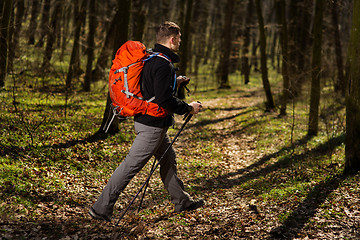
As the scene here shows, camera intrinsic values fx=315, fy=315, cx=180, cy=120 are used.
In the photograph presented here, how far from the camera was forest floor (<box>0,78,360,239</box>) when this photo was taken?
4.55 metres

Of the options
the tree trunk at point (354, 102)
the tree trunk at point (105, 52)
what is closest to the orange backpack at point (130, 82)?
the tree trunk at point (354, 102)

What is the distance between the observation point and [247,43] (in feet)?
93.5

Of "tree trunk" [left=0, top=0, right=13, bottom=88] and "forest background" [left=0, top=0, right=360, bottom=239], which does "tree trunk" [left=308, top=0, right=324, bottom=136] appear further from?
"tree trunk" [left=0, top=0, right=13, bottom=88]

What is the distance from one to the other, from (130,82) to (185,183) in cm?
366

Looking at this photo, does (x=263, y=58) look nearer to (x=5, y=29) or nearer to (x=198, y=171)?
(x=198, y=171)

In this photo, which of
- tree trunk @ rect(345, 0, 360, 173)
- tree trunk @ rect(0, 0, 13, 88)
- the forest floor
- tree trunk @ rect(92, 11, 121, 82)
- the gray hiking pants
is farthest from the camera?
tree trunk @ rect(92, 11, 121, 82)

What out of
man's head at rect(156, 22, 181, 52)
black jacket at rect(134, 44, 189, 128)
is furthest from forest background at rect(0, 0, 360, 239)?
man's head at rect(156, 22, 181, 52)

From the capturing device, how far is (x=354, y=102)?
640 centimetres

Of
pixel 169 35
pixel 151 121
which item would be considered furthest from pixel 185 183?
pixel 169 35

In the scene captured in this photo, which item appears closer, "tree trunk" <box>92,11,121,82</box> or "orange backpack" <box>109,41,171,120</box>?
"orange backpack" <box>109,41,171,120</box>

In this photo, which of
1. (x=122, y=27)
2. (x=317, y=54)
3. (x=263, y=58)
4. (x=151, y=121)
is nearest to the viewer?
(x=151, y=121)

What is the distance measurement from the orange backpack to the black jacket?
0.07 m

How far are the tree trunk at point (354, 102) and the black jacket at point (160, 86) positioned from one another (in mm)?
4018

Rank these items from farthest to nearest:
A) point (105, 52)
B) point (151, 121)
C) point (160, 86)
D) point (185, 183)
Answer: point (105, 52) < point (185, 183) < point (151, 121) < point (160, 86)
